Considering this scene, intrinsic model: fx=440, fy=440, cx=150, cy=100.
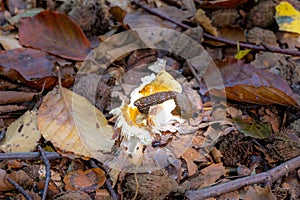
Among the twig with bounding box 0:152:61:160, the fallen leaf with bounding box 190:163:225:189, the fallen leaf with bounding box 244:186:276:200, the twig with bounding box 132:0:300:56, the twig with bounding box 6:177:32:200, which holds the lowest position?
the fallen leaf with bounding box 244:186:276:200

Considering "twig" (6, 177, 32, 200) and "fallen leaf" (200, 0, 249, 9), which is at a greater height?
"fallen leaf" (200, 0, 249, 9)

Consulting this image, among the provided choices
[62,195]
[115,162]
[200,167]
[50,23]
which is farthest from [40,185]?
[50,23]

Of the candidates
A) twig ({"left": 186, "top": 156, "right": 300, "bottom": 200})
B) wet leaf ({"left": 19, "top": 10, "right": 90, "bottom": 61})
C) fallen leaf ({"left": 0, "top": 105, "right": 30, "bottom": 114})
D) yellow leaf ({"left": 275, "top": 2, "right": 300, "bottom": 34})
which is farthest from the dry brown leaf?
yellow leaf ({"left": 275, "top": 2, "right": 300, "bottom": 34})

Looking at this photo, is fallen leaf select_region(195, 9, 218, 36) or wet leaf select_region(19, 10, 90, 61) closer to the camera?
wet leaf select_region(19, 10, 90, 61)

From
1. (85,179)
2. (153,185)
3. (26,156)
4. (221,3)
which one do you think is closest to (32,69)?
(26,156)

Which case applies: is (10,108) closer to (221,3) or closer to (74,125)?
(74,125)

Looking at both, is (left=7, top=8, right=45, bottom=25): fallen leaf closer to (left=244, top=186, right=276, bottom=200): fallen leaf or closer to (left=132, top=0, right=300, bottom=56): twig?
(left=132, top=0, right=300, bottom=56): twig

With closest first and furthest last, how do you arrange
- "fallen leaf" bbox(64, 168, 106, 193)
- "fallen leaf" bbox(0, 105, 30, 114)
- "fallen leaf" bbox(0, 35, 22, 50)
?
"fallen leaf" bbox(64, 168, 106, 193) < "fallen leaf" bbox(0, 105, 30, 114) < "fallen leaf" bbox(0, 35, 22, 50)
